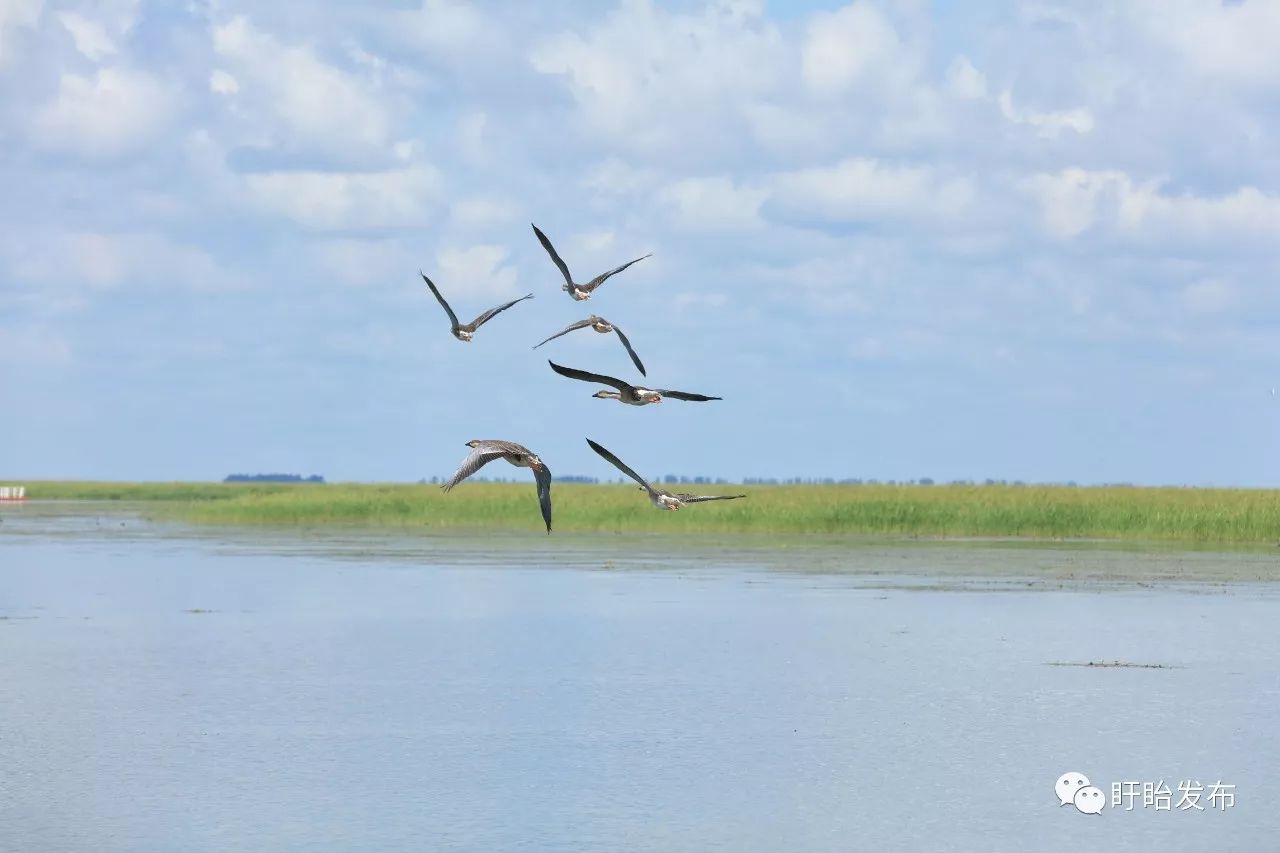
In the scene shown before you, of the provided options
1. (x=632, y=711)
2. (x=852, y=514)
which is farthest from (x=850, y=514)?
(x=632, y=711)

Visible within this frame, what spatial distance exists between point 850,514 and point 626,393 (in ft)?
126

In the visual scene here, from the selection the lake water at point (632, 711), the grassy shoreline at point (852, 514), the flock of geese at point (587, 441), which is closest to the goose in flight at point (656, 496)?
the flock of geese at point (587, 441)

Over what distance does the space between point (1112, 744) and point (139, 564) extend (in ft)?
83.3

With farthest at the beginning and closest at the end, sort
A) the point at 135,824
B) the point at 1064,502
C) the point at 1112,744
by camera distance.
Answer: the point at 1064,502
the point at 1112,744
the point at 135,824

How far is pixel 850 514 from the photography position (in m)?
46.7

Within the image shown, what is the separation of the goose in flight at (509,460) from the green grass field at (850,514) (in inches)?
1444

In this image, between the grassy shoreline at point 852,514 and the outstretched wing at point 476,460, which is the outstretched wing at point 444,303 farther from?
the grassy shoreline at point 852,514

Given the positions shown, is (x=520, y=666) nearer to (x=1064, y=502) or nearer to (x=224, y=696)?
(x=224, y=696)

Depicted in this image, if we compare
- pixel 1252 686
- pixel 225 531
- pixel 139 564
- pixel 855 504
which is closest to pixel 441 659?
pixel 1252 686

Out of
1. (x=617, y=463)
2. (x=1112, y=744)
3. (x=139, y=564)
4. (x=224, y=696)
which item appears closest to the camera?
(x=617, y=463)

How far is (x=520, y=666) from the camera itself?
753 inches

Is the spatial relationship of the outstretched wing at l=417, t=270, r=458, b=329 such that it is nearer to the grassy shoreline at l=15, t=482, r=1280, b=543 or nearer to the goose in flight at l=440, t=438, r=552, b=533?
the goose in flight at l=440, t=438, r=552, b=533

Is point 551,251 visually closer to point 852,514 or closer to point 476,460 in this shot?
point 476,460

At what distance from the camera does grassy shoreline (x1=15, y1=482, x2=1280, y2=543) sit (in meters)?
43.3
